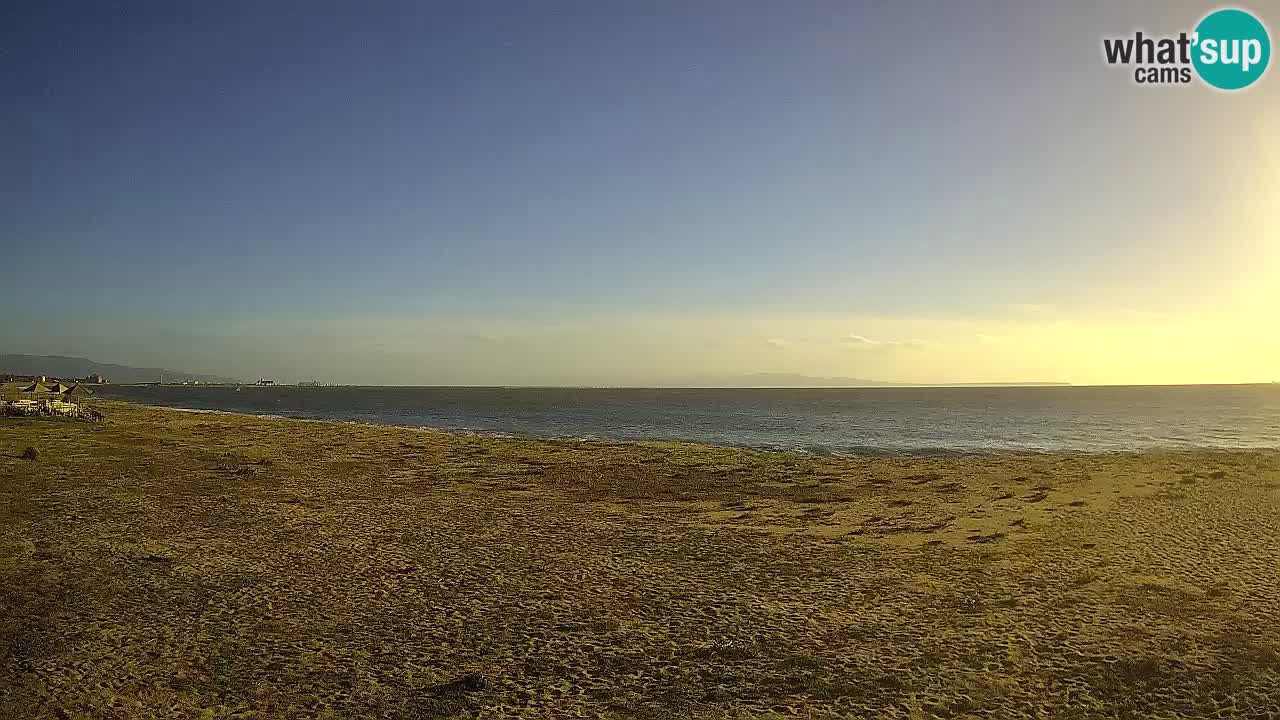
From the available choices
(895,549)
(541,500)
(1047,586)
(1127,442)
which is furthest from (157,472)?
(1127,442)

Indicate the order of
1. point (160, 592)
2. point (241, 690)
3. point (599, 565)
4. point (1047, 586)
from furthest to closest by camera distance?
point (599, 565)
point (1047, 586)
point (160, 592)
point (241, 690)

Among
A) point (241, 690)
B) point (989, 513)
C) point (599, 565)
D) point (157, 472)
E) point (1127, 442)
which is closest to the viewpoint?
point (241, 690)

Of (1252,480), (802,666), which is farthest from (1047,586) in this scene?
(1252,480)

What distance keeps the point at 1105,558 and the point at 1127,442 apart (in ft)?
156

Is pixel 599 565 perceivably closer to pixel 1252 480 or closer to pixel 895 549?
pixel 895 549

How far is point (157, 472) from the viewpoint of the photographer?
2678 cm

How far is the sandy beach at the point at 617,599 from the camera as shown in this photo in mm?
9672

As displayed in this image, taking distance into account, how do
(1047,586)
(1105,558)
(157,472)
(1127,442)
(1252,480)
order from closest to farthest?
(1047,586) → (1105,558) → (157,472) → (1252,480) → (1127,442)

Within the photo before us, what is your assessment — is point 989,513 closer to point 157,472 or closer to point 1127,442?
point 157,472

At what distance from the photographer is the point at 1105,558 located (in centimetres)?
1711

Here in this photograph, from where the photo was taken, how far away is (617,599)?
13.6m

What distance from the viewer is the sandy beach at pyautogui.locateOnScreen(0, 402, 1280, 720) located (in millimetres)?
9672

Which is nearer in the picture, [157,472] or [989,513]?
[989,513]

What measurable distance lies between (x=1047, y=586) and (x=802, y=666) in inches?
285
